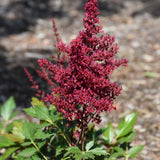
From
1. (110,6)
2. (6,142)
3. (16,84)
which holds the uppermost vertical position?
(110,6)

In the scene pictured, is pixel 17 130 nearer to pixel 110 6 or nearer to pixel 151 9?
pixel 151 9

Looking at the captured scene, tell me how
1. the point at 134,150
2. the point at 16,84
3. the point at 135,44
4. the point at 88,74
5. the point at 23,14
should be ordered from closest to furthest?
the point at 88,74
the point at 134,150
the point at 16,84
the point at 135,44
the point at 23,14

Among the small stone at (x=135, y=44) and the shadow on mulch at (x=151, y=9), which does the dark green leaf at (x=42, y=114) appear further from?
the shadow on mulch at (x=151, y=9)

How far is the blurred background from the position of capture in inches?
146

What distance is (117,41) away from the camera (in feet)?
18.6

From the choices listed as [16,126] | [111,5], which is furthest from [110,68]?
[111,5]

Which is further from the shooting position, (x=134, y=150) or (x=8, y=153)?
(x=134, y=150)

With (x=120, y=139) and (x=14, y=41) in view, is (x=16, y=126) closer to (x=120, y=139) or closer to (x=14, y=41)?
(x=120, y=139)

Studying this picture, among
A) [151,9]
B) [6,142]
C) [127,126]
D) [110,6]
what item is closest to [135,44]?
[151,9]

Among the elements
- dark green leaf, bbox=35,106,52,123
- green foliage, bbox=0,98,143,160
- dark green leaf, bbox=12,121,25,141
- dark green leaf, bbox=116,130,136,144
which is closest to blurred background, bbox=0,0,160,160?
dark green leaf, bbox=12,121,25,141

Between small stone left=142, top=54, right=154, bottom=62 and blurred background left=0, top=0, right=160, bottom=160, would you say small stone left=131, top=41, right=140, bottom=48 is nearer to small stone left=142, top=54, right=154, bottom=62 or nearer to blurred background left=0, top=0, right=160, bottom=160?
blurred background left=0, top=0, right=160, bottom=160

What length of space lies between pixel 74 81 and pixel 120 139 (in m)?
0.97

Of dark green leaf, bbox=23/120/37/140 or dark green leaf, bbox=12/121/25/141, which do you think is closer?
dark green leaf, bbox=23/120/37/140

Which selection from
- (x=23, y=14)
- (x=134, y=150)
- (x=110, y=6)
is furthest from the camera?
(x=110, y=6)
